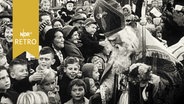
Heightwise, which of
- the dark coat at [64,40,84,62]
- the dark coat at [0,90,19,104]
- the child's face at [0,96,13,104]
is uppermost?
the dark coat at [64,40,84,62]

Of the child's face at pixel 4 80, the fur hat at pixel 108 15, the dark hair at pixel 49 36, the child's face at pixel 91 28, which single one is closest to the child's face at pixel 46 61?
Answer: the dark hair at pixel 49 36

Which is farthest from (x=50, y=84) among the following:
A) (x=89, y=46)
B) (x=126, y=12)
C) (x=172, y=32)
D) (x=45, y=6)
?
(x=172, y=32)

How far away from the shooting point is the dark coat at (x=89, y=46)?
10.5 feet

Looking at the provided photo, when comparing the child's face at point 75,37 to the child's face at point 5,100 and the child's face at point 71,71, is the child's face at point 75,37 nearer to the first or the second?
the child's face at point 71,71

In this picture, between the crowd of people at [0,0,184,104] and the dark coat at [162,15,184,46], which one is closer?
the crowd of people at [0,0,184,104]

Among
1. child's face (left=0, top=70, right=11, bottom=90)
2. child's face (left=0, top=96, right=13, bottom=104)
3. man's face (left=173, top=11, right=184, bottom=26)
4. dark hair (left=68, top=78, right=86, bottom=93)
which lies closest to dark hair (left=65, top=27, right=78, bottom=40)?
dark hair (left=68, top=78, right=86, bottom=93)

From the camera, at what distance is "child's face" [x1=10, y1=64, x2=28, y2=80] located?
3171 millimetres

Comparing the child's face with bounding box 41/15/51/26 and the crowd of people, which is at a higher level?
the child's face with bounding box 41/15/51/26

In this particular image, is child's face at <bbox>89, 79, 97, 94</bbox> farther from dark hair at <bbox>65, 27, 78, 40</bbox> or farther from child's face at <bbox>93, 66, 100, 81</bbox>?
dark hair at <bbox>65, 27, 78, 40</bbox>

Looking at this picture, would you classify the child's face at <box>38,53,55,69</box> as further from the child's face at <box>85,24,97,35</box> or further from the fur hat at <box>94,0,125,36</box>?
the fur hat at <box>94,0,125,36</box>

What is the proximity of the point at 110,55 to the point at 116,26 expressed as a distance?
321 mm

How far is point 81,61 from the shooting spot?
3199mm

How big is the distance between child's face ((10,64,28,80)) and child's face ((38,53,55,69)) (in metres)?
0.17

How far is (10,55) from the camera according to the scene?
316cm
